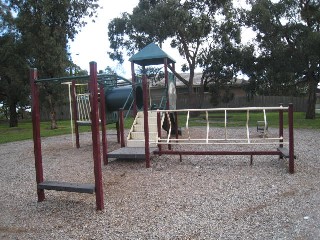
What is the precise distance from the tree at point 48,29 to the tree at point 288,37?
11123mm

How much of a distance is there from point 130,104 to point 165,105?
4.57ft

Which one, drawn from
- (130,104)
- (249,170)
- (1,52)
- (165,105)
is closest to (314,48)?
(165,105)

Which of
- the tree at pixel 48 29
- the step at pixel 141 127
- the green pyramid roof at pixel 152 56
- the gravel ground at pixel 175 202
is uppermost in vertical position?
the tree at pixel 48 29

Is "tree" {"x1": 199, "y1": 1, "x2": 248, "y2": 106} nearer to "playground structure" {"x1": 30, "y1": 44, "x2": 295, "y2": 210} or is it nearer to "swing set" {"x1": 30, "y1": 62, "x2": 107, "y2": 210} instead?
"playground structure" {"x1": 30, "y1": 44, "x2": 295, "y2": 210}

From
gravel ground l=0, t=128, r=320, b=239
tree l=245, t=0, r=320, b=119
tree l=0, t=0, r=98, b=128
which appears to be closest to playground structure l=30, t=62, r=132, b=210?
gravel ground l=0, t=128, r=320, b=239

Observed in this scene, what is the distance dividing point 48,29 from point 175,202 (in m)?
16.5

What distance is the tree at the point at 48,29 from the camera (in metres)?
18.4

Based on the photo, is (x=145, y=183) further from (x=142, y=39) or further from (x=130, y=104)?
(x=142, y=39)

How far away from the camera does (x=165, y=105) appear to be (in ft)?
37.3

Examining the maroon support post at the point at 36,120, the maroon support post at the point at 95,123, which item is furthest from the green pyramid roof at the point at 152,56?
the maroon support post at the point at 95,123

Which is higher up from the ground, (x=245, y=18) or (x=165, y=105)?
(x=245, y=18)

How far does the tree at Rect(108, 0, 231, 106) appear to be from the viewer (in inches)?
921

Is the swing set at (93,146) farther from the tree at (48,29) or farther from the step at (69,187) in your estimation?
the tree at (48,29)

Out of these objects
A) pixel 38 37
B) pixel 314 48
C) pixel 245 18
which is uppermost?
pixel 245 18
